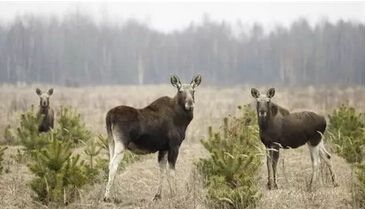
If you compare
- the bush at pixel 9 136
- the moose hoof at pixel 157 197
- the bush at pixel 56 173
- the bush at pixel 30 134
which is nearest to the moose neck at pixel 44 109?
the bush at pixel 30 134

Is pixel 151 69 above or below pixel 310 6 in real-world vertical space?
below

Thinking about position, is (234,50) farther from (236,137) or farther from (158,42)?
(236,137)

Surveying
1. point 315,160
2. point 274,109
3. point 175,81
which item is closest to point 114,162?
point 175,81

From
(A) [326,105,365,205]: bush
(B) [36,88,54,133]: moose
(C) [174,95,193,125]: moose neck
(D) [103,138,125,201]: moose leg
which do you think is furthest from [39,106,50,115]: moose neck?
(A) [326,105,365,205]: bush

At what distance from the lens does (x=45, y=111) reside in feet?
28.5

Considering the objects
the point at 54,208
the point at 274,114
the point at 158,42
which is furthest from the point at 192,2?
the point at 54,208

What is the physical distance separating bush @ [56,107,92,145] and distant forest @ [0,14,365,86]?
0.54 m

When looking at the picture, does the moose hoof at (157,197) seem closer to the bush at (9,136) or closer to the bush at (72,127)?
the bush at (72,127)

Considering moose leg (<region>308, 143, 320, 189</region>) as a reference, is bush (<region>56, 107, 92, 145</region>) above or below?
above

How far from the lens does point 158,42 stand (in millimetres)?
9000

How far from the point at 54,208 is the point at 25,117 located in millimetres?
2146

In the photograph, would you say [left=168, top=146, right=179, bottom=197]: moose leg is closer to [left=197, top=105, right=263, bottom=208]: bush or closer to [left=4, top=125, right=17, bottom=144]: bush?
[left=197, top=105, right=263, bottom=208]: bush

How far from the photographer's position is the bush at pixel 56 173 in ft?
20.6

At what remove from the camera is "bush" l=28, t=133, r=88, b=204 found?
20.6 feet
